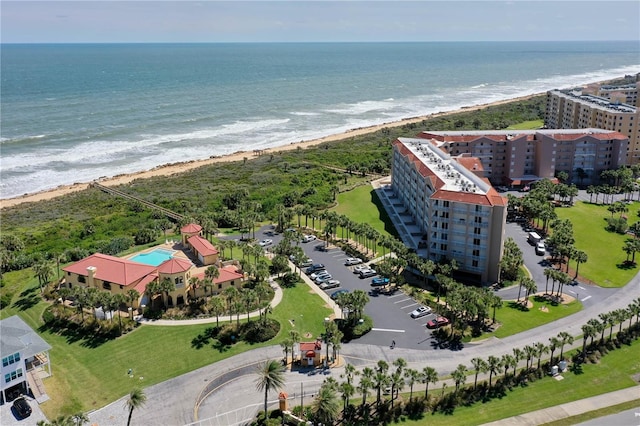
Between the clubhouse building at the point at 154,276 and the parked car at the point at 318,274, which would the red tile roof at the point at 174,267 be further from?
the parked car at the point at 318,274

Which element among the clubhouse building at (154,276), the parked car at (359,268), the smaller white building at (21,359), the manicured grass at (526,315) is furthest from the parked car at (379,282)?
the smaller white building at (21,359)

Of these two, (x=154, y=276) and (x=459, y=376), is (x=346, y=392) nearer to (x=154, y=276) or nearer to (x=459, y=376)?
(x=459, y=376)

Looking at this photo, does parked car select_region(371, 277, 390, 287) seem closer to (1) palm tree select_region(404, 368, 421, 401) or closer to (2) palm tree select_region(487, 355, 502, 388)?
(1) palm tree select_region(404, 368, 421, 401)

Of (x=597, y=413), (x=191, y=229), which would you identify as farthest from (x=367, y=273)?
(x=597, y=413)

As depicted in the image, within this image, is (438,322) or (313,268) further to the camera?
(313,268)

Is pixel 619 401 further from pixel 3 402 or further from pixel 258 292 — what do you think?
pixel 3 402
